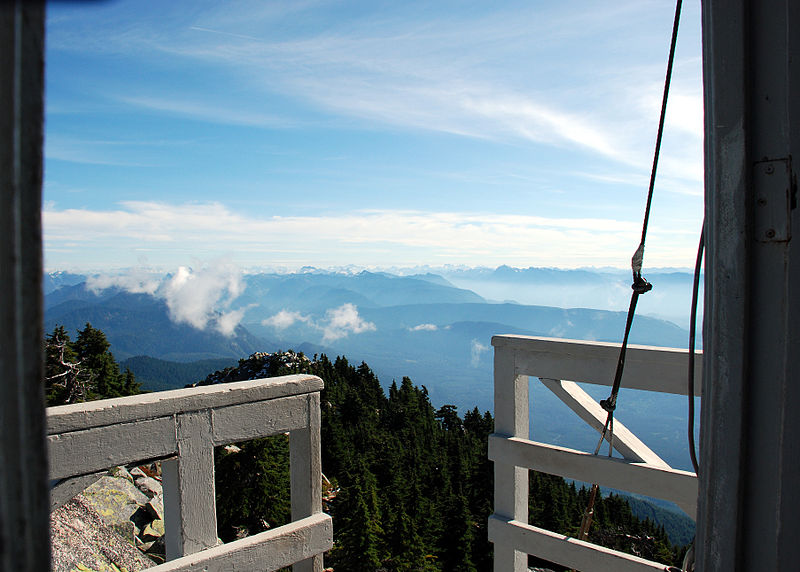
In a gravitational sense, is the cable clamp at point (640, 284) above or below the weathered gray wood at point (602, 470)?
above

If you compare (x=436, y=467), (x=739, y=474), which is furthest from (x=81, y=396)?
(x=436, y=467)

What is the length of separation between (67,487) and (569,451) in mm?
1918

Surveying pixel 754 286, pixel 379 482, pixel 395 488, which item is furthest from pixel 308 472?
pixel 379 482

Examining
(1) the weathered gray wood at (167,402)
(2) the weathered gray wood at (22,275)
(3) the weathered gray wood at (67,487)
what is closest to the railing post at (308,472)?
(1) the weathered gray wood at (167,402)

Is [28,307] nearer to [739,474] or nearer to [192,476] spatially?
[739,474]

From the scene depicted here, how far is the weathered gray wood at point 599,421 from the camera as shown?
227 centimetres

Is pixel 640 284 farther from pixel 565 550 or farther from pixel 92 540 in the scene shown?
pixel 92 540

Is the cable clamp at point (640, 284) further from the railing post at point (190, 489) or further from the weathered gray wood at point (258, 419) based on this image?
the railing post at point (190, 489)

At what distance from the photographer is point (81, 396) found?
15.2 meters

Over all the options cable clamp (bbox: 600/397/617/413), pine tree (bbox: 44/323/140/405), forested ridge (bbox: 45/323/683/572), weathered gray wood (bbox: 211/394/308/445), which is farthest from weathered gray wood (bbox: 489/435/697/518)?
pine tree (bbox: 44/323/140/405)

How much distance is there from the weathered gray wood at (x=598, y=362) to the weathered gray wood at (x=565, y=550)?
672 millimetres

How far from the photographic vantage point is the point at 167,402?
197cm

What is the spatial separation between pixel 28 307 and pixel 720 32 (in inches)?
57.6

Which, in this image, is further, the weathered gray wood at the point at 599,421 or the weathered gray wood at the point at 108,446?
the weathered gray wood at the point at 599,421
